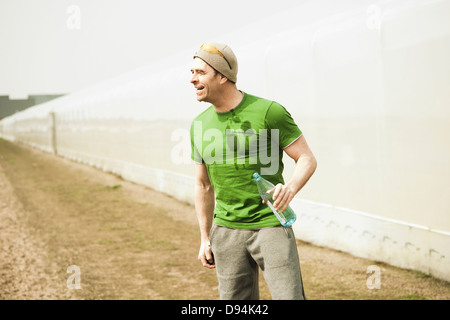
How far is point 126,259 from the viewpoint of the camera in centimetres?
814

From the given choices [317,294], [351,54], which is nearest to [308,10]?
[351,54]

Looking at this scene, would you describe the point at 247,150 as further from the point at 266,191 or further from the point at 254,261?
the point at 254,261

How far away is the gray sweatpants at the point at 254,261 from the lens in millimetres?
2811

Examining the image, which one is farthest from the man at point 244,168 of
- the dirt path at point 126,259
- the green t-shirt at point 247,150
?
the dirt path at point 126,259

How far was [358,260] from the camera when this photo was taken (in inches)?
288

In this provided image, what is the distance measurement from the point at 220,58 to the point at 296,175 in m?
0.74

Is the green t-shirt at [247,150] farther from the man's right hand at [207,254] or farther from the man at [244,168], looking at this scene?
the man's right hand at [207,254]

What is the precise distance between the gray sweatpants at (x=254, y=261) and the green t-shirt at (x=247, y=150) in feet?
0.21

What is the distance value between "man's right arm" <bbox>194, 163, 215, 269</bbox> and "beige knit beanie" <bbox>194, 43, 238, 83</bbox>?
57 cm

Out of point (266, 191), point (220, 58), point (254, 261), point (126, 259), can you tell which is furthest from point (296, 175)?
point (126, 259)

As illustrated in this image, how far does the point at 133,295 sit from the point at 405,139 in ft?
12.2

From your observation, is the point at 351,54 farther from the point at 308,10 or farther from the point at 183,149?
the point at 183,149

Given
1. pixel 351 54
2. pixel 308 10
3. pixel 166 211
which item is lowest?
pixel 166 211

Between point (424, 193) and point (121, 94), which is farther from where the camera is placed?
A: point (121, 94)
